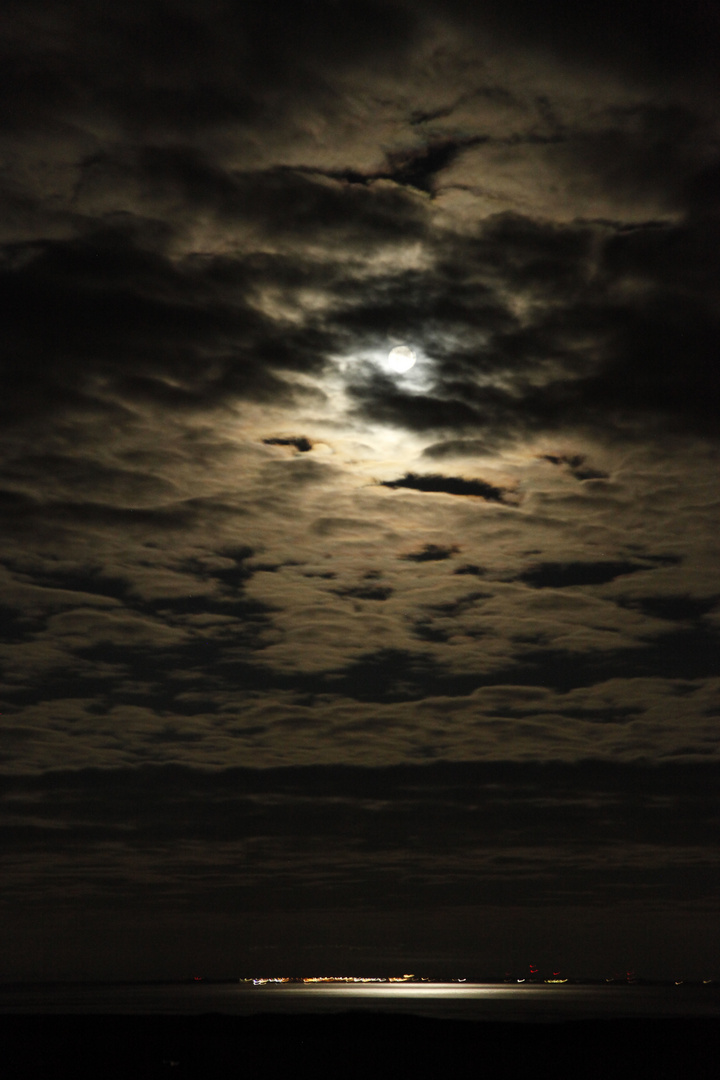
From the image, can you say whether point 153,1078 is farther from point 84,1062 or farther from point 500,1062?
point 500,1062

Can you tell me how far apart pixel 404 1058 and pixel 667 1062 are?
625 inches

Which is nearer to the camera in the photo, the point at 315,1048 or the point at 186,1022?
the point at 315,1048

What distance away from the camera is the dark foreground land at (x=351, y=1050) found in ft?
167

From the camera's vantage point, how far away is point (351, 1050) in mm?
61906

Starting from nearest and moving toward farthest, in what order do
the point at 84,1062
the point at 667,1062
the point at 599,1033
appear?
the point at 84,1062 → the point at 667,1062 → the point at 599,1033

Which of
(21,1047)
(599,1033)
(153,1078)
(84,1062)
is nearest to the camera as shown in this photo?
Answer: (153,1078)

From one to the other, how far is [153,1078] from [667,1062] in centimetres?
3118

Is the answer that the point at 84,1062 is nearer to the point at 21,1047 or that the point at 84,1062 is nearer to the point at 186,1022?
the point at 21,1047

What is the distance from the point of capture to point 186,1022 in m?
94.3

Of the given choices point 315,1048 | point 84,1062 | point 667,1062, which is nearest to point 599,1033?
point 667,1062

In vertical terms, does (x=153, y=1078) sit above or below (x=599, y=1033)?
above

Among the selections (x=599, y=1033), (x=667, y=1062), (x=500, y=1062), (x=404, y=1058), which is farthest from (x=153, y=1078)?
(x=599, y=1033)

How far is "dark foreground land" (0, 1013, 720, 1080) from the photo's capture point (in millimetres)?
50781

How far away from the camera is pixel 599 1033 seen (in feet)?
261
